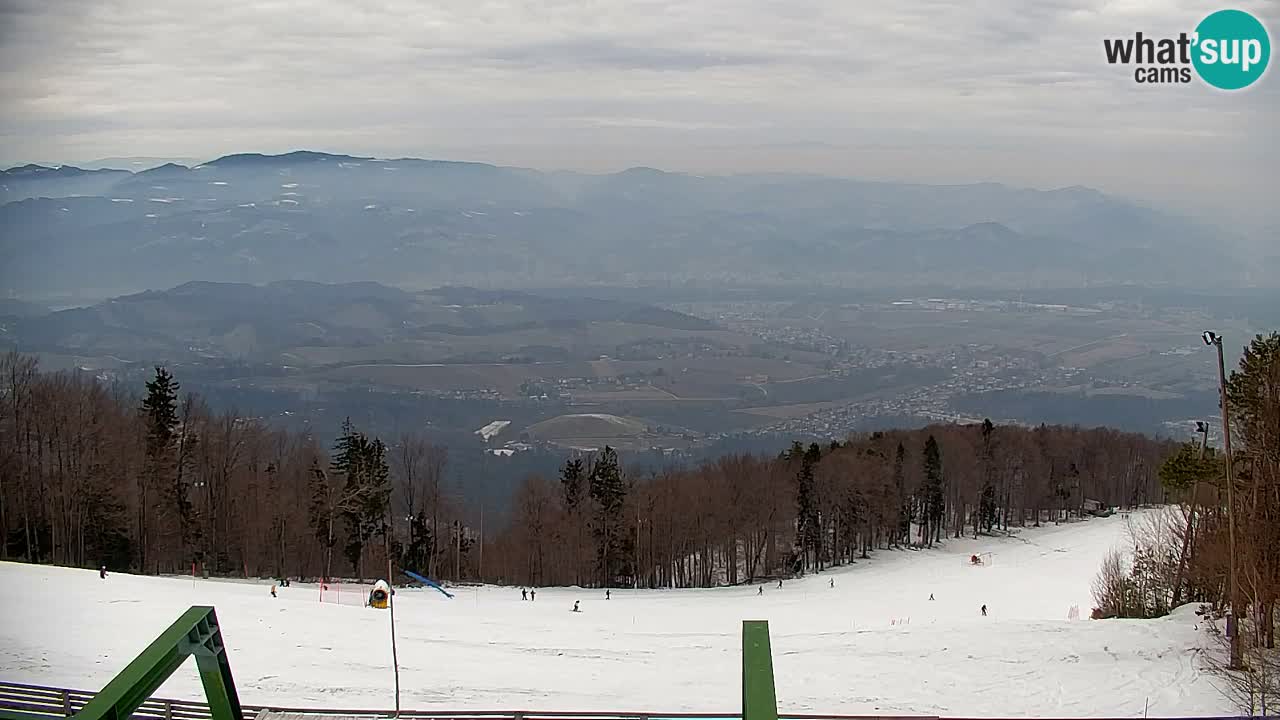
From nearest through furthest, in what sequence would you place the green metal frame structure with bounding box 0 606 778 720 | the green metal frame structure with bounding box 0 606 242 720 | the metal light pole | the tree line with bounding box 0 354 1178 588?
the green metal frame structure with bounding box 0 606 778 720 → the green metal frame structure with bounding box 0 606 242 720 → the metal light pole → the tree line with bounding box 0 354 1178 588

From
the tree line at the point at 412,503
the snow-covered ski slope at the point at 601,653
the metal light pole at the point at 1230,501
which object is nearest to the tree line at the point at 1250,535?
the metal light pole at the point at 1230,501

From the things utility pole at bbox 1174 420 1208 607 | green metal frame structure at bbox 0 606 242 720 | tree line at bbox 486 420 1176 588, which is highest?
green metal frame structure at bbox 0 606 242 720

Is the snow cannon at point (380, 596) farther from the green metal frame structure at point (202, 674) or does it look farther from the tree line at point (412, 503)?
the green metal frame structure at point (202, 674)

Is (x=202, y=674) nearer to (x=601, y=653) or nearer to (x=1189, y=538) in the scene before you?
(x=601, y=653)

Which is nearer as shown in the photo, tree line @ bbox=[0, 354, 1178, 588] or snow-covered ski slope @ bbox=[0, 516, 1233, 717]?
snow-covered ski slope @ bbox=[0, 516, 1233, 717]

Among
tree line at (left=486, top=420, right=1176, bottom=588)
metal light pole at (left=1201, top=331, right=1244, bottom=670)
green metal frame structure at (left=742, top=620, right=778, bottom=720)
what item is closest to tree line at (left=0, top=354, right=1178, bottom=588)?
tree line at (left=486, top=420, right=1176, bottom=588)

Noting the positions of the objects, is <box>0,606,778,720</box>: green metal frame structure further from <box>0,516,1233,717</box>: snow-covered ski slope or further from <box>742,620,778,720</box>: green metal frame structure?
<box>0,516,1233,717</box>: snow-covered ski slope

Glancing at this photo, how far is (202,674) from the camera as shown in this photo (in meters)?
7.78

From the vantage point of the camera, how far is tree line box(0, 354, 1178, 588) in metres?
39.4

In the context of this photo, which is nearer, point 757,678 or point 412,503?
point 757,678

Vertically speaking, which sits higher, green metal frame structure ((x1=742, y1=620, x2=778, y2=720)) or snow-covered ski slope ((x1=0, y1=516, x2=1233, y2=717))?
green metal frame structure ((x1=742, y1=620, x2=778, y2=720))

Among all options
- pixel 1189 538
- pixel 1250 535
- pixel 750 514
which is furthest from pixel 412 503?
pixel 1250 535

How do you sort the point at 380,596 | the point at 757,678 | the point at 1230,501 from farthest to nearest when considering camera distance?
the point at 380,596, the point at 1230,501, the point at 757,678

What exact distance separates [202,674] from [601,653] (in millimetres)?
17582
